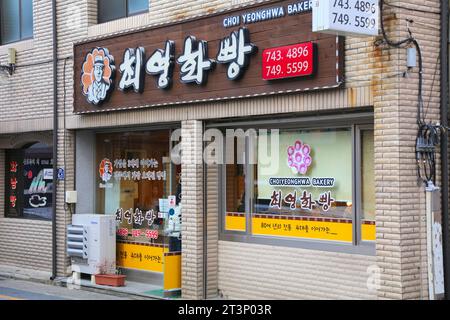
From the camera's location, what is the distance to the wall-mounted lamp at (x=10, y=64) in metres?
15.6

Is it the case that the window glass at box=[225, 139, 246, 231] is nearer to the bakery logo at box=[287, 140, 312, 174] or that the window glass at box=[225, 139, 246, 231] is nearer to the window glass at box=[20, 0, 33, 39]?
the bakery logo at box=[287, 140, 312, 174]

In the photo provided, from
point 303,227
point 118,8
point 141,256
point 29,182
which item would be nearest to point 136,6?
point 118,8

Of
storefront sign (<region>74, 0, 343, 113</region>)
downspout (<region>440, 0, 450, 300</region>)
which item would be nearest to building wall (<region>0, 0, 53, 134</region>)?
storefront sign (<region>74, 0, 343, 113</region>)

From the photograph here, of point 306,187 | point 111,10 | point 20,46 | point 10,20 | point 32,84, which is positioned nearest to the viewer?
point 306,187

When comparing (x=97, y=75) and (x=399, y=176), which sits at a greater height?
(x=97, y=75)

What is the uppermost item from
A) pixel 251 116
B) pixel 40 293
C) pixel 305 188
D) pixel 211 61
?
pixel 211 61

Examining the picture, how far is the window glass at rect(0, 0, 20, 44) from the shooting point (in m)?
16.1

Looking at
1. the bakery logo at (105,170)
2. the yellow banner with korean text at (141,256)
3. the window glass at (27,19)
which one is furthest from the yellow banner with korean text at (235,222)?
the window glass at (27,19)

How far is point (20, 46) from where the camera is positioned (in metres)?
15.6

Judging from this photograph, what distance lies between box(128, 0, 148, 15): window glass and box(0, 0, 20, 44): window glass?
391cm

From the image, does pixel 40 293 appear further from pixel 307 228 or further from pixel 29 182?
pixel 307 228

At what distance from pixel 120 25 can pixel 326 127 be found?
4915mm

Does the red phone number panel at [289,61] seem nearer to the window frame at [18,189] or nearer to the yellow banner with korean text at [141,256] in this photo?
the yellow banner with korean text at [141,256]

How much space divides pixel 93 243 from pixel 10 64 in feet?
16.0
